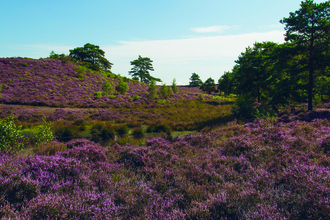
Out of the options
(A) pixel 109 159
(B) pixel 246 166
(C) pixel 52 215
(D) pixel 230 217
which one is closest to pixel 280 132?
(B) pixel 246 166

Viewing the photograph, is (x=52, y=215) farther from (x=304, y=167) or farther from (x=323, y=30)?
(x=323, y=30)

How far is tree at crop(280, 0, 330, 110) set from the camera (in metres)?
15.3

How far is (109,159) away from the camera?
6.39 metres

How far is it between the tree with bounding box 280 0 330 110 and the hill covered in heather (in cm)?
2741

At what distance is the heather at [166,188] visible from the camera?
3.13 metres

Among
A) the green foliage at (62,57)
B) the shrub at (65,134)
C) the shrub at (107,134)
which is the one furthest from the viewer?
the green foliage at (62,57)

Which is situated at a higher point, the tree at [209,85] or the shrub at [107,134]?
the tree at [209,85]

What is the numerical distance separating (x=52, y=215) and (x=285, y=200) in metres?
4.41

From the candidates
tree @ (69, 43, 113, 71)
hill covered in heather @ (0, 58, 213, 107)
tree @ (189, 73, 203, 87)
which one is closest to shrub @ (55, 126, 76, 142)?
hill covered in heather @ (0, 58, 213, 107)

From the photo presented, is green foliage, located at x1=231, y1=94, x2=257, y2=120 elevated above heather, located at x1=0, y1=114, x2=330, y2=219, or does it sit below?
above

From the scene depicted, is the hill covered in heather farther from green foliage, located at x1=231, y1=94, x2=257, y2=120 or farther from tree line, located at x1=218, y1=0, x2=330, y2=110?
tree line, located at x1=218, y1=0, x2=330, y2=110

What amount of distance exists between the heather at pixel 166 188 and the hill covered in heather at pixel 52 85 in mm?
29275

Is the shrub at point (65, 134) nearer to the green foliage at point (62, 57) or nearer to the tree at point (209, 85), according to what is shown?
the green foliage at point (62, 57)

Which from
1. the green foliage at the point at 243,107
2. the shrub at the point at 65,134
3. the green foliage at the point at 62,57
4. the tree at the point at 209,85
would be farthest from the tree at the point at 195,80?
the shrub at the point at 65,134
